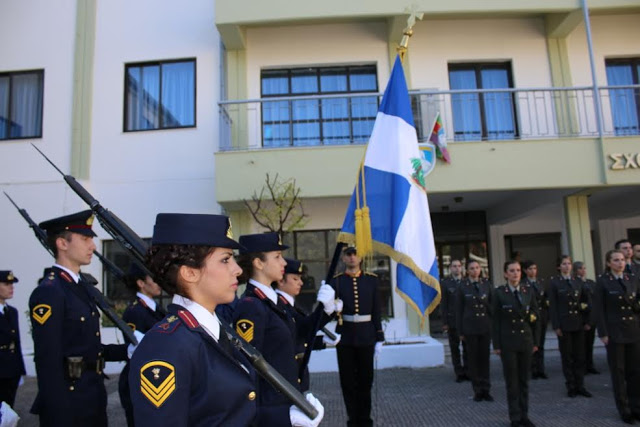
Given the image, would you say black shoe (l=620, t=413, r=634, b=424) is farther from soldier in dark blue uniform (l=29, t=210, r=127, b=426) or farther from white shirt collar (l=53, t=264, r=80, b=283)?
white shirt collar (l=53, t=264, r=80, b=283)

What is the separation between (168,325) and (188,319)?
0.25 ft

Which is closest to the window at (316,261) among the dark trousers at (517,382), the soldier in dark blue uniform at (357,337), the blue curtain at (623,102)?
the soldier in dark blue uniform at (357,337)

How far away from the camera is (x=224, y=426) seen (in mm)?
1646

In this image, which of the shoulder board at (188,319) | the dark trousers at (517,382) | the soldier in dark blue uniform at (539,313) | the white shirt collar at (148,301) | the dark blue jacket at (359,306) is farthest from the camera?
the soldier in dark blue uniform at (539,313)

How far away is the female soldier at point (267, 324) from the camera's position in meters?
2.82

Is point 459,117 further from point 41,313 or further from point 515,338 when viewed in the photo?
point 41,313

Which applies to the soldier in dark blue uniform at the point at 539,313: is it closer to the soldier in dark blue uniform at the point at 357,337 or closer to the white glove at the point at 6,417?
the soldier in dark blue uniform at the point at 357,337

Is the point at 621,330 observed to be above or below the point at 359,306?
below

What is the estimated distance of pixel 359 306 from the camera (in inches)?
227

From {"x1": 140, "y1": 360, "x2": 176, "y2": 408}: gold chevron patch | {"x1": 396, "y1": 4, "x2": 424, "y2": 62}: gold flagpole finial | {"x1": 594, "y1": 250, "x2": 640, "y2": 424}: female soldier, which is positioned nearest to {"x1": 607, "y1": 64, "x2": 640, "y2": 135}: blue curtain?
{"x1": 594, "y1": 250, "x2": 640, "y2": 424}: female soldier

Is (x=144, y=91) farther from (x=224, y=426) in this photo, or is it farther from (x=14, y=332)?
(x=224, y=426)

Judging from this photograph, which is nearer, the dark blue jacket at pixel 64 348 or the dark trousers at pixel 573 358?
the dark blue jacket at pixel 64 348

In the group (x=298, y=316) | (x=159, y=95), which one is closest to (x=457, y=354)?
(x=298, y=316)

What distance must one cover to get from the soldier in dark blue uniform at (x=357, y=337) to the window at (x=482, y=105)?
559 cm
